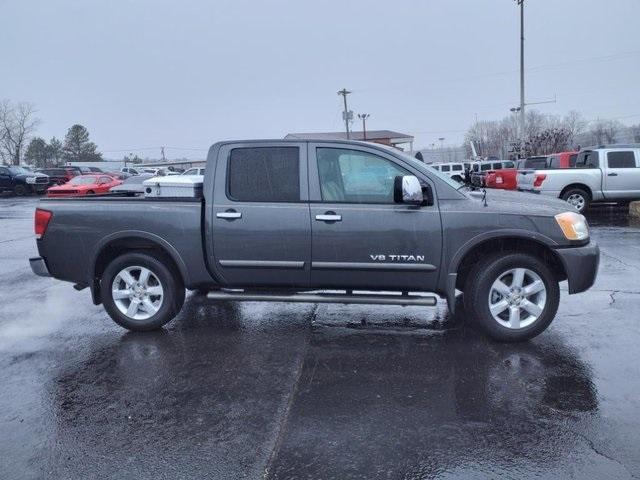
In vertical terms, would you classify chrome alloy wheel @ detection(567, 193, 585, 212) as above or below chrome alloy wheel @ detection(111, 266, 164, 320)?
above

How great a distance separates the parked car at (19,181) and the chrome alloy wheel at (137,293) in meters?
29.8

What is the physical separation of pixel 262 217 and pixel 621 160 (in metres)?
13.7

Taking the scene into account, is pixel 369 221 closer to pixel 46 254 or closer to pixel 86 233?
pixel 86 233

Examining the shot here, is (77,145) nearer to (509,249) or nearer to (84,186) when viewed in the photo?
(84,186)

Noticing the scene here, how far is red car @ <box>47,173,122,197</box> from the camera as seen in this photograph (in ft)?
74.3

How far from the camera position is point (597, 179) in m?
14.9

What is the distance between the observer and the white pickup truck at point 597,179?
1474 cm

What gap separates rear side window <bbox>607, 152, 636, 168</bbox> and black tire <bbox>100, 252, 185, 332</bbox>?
13802 mm

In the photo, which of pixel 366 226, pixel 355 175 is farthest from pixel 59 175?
pixel 366 226

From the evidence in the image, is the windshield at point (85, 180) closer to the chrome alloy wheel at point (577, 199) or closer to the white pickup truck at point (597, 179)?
the white pickup truck at point (597, 179)

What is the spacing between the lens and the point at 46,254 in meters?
5.44

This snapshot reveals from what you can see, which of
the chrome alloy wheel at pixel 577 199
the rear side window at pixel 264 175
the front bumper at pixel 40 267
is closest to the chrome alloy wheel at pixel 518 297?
the rear side window at pixel 264 175

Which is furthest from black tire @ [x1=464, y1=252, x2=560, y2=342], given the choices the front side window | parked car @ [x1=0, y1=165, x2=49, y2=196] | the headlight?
parked car @ [x1=0, y1=165, x2=49, y2=196]

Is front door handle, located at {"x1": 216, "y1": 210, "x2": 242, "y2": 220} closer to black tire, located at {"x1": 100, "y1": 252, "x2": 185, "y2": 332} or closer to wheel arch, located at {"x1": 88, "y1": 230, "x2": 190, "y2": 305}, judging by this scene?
wheel arch, located at {"x1": 88, "y1": 230, "x2": 190, "y2": 305}
